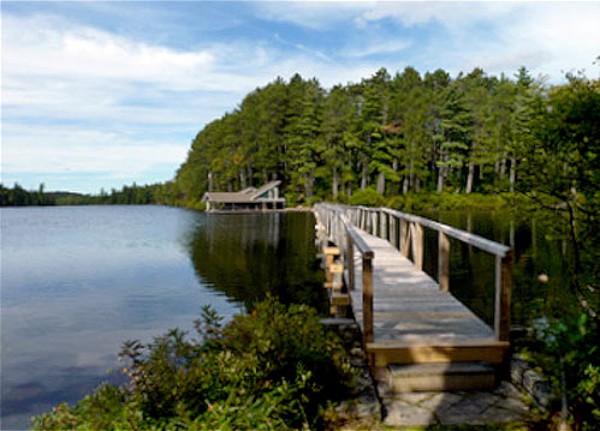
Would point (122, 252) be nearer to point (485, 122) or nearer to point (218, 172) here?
point (485, 122)

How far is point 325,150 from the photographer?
66000mm

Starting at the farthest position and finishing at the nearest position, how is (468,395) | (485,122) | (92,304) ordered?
(485,122)
(92,304)
(468,395)

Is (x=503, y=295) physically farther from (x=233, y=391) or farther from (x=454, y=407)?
(x=233, y=391)

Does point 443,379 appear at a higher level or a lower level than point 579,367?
lower

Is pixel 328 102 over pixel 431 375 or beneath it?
over

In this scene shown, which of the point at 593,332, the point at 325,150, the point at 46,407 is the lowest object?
the point at 46,407

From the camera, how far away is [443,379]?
4828 millimetres

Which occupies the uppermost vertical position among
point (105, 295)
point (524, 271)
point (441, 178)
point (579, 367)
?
point (441, 178)

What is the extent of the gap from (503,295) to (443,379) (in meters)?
1.08

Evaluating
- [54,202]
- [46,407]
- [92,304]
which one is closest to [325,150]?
[92,304]

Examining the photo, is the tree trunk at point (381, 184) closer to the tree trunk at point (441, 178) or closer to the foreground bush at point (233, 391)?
the tree trunk at point (441, 178)

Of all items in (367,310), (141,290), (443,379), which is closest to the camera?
(443,379)

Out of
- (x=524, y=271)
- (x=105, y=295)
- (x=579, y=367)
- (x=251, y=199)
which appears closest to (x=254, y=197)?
(x=251, y=199)

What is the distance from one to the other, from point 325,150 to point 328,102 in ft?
24.4
